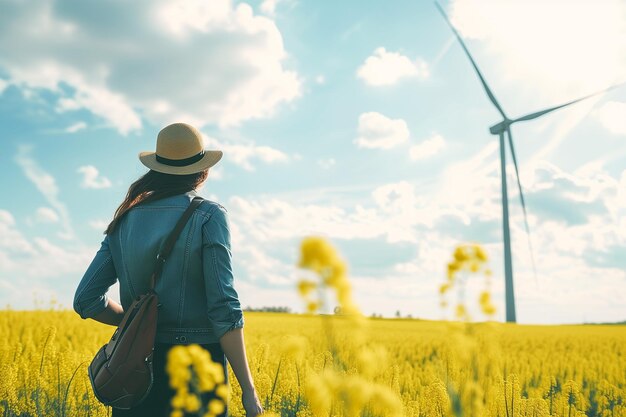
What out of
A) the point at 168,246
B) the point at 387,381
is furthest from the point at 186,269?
the point at 387,381

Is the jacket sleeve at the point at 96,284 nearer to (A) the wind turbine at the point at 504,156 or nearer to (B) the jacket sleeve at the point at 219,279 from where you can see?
(B) the jacket sleeve at the point at 219,279

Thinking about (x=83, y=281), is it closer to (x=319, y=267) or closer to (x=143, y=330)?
(x=143, y=330)

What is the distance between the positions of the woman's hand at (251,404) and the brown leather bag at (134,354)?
0.51 meters

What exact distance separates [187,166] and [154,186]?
9.1 inches

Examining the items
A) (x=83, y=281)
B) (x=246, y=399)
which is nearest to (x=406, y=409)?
(x=246, y=399)

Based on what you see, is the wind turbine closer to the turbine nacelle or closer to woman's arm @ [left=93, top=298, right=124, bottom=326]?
the turbine nacelle

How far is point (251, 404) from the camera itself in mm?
3035

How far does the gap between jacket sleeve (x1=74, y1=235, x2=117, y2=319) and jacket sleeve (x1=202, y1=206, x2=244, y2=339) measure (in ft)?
2.65

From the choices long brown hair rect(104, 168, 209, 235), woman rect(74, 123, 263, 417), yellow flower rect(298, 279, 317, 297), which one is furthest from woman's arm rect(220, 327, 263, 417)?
yellow flower rect(298, 279, 317, 297)

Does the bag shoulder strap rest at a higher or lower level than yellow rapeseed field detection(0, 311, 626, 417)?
higher

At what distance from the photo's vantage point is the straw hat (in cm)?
343

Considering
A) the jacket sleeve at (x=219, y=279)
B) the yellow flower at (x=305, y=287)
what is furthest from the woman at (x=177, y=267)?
the yellow flower at (x=305, y=287)

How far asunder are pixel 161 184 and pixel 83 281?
2.59ft

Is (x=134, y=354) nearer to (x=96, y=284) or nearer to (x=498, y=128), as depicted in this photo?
(x=96, y=284)
